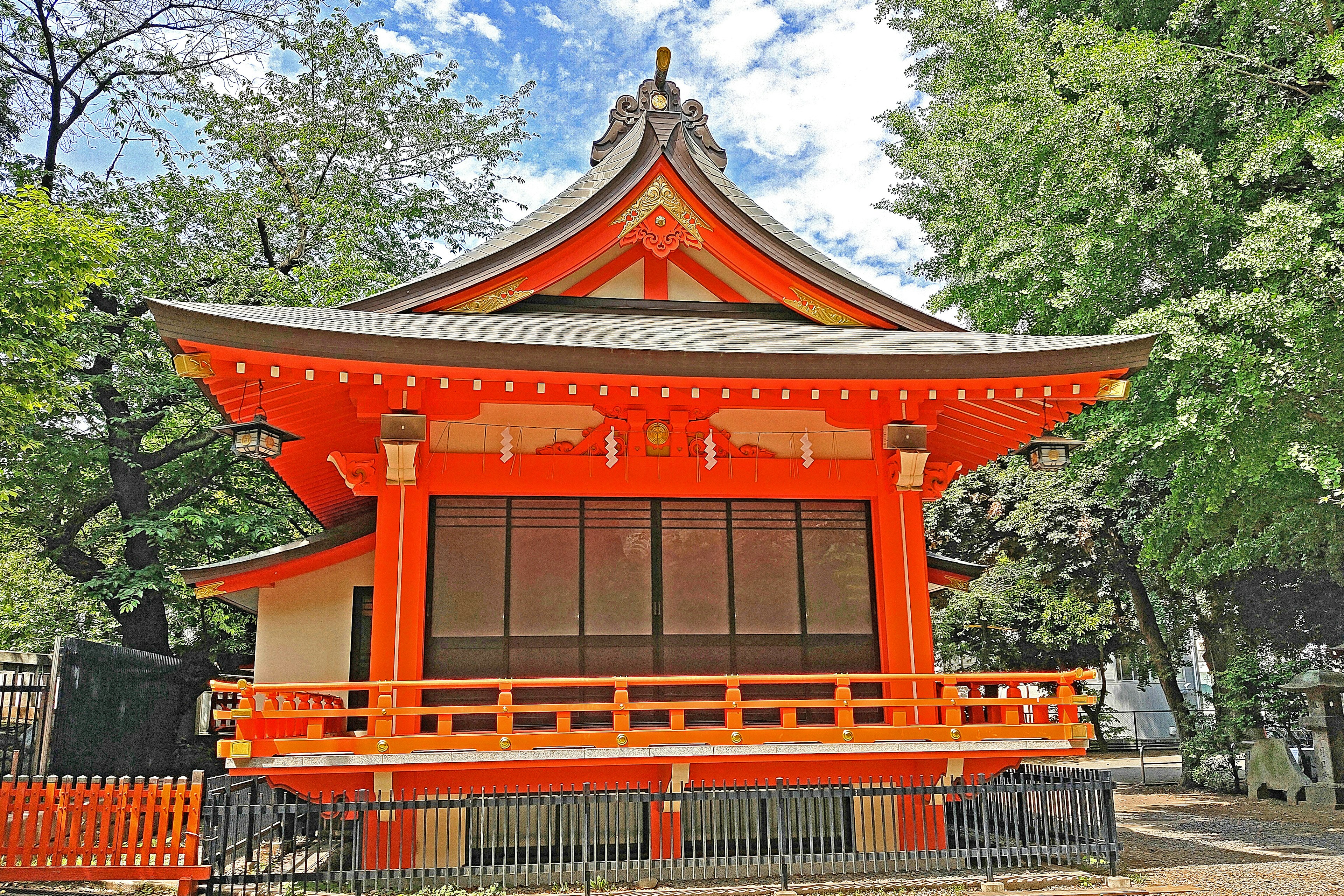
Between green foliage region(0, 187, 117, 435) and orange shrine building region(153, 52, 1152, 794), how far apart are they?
3.69 metres

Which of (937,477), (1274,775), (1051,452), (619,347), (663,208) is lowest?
(1274,775)

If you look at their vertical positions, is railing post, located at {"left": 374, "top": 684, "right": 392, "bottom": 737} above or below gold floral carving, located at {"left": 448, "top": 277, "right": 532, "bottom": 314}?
below

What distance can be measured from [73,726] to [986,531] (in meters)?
22.4

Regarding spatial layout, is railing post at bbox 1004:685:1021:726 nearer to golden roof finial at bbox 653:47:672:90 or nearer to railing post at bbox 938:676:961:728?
railing post at bbox 938:676:961:728

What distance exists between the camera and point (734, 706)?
Result: 9.15m

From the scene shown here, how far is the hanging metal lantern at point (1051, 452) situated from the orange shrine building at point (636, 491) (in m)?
0.39

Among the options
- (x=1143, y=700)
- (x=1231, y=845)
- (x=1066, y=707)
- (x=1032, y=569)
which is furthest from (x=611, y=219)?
(x=1143, y=700)

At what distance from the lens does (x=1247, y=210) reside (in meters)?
15.0

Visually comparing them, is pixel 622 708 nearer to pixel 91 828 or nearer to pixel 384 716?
pixel 384 716

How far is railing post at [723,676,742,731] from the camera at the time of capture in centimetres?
914

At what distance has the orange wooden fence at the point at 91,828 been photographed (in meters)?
8.74

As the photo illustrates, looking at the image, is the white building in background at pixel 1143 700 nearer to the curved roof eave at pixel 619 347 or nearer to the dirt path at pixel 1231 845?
the dirt path at pixel 1231 845

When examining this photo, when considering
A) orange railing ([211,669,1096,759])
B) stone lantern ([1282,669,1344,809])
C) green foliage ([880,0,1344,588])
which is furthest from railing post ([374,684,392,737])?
stone lantern ([1282,669,1344,809])

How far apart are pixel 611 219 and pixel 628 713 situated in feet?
19.3
